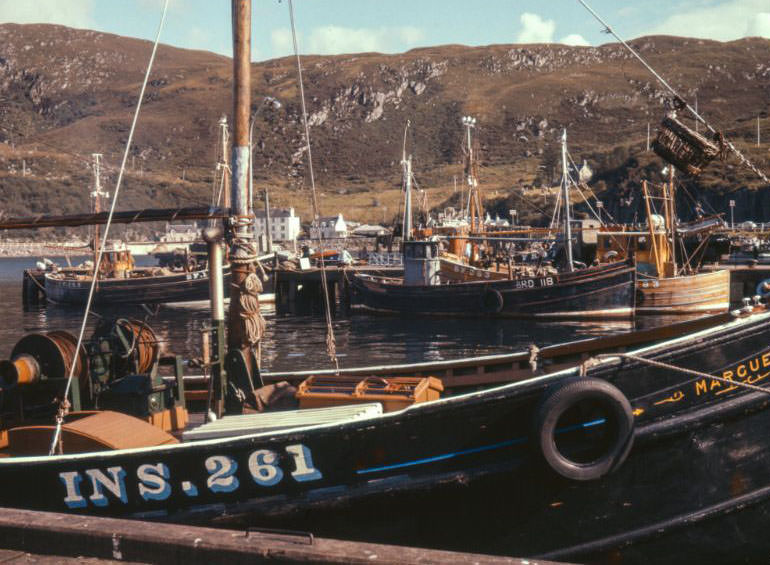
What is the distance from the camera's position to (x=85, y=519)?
18.9ft

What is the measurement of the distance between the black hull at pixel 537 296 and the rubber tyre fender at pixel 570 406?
114 ft


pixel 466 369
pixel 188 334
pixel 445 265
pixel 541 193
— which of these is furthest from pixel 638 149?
pixel 466 369

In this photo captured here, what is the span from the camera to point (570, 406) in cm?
715

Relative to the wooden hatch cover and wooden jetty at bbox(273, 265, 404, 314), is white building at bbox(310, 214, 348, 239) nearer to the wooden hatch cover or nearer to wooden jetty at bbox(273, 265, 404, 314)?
wooden jetty at bbox(273, 265, 404, 314)

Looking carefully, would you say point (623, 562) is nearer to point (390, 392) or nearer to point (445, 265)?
point (390, 392)

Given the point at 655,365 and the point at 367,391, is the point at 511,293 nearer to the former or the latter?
the point at 367,391

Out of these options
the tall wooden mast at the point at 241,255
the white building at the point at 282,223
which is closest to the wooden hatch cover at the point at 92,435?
the tall wooden mast at the point at 241,255

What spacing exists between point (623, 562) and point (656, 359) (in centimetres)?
205

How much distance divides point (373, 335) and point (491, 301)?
7730mm

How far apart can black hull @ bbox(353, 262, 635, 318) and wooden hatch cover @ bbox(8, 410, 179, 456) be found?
35.3 meters

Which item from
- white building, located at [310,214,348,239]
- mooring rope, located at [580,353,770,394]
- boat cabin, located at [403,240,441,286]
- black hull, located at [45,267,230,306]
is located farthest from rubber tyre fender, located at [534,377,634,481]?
white building, located at [310,214,348,239]

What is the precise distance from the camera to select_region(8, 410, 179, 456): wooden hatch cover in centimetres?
797

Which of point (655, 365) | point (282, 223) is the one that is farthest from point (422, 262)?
point (282, 223)

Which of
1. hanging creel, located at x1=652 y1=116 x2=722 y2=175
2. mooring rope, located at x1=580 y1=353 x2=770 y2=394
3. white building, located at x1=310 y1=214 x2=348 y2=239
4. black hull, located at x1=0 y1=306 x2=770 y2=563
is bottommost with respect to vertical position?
black hull, located at x1=0 y1=306 x2=770 y2=563
